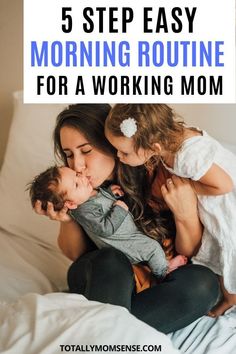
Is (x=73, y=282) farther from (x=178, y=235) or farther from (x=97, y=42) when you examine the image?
(x=97, y=42)

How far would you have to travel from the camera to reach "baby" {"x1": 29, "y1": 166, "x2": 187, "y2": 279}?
3.05 feet

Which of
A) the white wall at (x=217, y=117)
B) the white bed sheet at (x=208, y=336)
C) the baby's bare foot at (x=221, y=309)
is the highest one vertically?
the white wall at (x=217, y=117)

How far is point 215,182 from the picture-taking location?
3.02 ft

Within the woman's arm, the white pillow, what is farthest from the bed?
the woman's arm

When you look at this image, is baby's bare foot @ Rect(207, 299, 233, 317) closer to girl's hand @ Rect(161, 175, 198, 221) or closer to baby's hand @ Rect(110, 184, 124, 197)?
girl's hand @ Rect(161, 175, 198, 221)

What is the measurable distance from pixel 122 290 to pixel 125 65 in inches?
23.2

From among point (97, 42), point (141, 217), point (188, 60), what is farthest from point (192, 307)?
point (97, 42)

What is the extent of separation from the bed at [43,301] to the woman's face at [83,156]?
24 cm

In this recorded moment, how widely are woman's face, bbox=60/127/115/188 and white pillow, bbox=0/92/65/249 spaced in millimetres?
415

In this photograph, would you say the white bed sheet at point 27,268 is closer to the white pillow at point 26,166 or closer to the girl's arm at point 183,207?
the white pillow at point 26,166

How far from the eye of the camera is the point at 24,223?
1378 mm

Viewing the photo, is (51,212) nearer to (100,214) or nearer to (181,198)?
(100,214)

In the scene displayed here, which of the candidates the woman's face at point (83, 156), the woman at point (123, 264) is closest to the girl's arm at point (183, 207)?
the woman at point (123, 264)

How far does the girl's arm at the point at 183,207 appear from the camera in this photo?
97 centimetres
